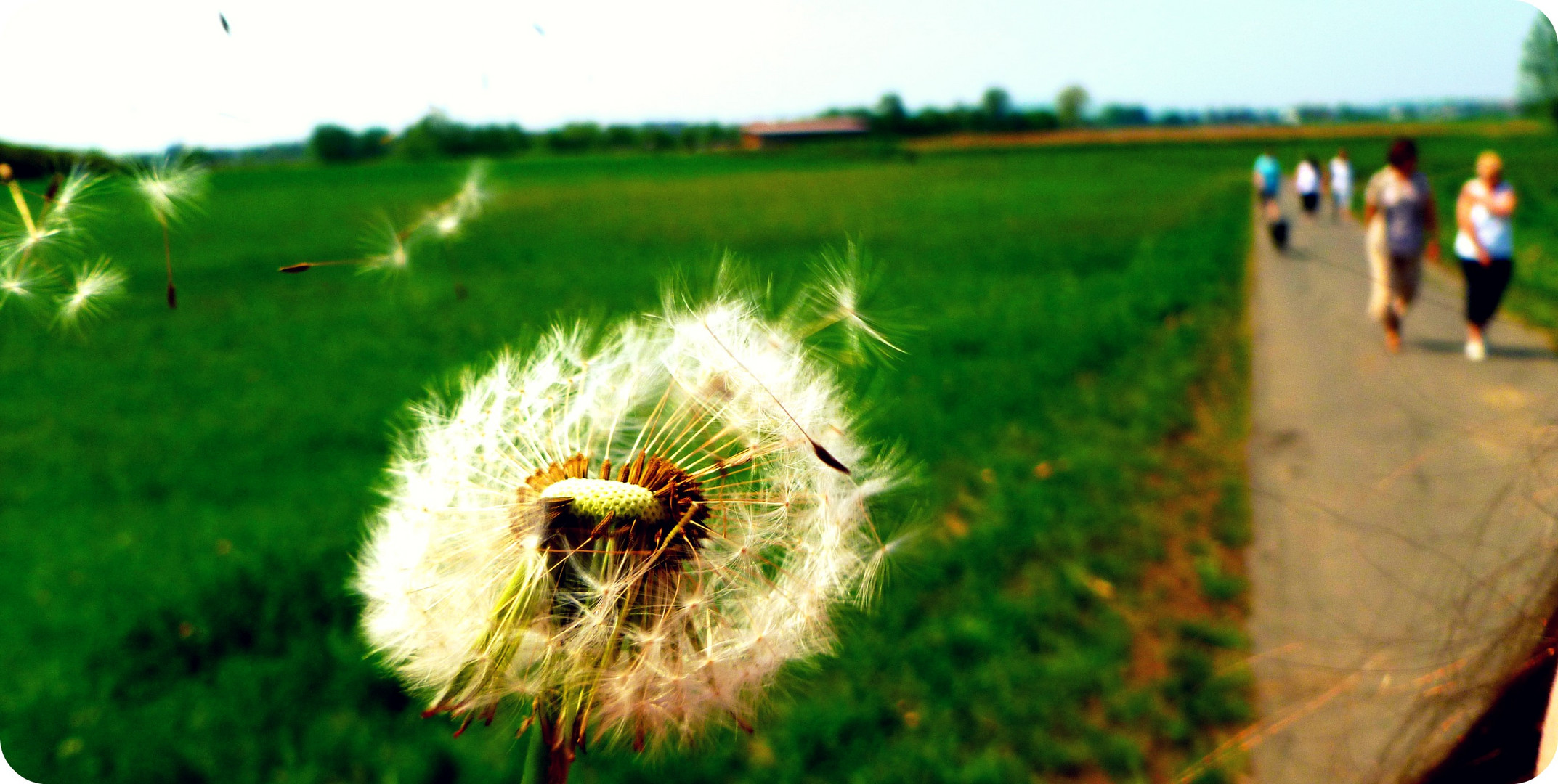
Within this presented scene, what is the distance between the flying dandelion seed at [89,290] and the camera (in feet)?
1.61

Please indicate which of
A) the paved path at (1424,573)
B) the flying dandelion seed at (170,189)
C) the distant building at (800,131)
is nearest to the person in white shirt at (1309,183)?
the paved path at (1424,573)

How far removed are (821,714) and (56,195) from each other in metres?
2.78

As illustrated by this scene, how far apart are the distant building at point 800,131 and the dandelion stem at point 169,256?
63 cm

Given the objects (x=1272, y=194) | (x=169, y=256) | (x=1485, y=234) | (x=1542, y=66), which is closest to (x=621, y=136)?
(x=169, y=256)

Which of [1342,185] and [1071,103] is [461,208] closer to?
[1071,103]

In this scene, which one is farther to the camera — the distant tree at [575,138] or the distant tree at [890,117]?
the distant tree at [890,117]

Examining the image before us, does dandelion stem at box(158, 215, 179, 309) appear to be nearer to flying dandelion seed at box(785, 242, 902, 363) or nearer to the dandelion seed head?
the dandelion seed head

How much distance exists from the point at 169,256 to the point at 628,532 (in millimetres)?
298

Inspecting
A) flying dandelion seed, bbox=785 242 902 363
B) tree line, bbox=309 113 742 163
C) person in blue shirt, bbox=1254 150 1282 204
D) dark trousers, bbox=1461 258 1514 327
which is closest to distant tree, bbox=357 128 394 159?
tree line, bbox=309 113 742 163

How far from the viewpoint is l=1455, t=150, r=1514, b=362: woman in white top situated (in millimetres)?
2236

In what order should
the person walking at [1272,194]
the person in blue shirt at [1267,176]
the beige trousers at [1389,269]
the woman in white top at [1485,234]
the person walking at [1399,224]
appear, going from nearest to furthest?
the woman in white top at [1485,234] < the person walking at [1399,224] < the beige trousers at [1389,269] < the person in blue shirt at [1267,176] < the person walking at [1272,194]

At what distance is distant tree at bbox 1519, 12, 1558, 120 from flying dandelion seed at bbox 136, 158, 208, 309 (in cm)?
120

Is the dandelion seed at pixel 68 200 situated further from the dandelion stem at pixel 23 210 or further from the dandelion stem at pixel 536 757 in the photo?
the dandelion stem at pixel 536 757

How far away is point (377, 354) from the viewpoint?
27.9ft
